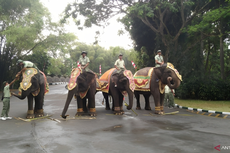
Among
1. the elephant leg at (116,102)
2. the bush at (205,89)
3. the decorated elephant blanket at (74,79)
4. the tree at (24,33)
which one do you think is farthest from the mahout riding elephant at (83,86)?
the tree at (24,33)

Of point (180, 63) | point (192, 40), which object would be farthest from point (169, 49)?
point (192, 40)

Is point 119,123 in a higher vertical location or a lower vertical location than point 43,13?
lower

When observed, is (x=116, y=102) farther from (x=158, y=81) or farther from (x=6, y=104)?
(x=6, y=104)

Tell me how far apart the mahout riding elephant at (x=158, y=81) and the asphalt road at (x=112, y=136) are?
79.4 inches

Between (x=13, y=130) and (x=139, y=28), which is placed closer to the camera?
(x=13, y=130)

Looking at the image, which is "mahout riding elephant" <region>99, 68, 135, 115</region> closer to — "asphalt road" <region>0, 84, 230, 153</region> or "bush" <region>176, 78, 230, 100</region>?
"asphalt road" <region>0, 84, 230, 153</region>

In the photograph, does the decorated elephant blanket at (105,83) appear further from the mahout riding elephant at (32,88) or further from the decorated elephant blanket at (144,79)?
the mahout riding elephant at (32,88)

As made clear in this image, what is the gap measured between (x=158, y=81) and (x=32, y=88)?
5.60 metres

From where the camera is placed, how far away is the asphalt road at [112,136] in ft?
15.9

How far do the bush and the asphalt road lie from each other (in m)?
8.68

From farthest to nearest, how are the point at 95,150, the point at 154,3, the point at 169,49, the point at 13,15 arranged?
the point at 13,15 → the point at 169,49 → the point at 154,3 → the point at 95,150

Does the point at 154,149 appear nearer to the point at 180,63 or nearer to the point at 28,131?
the point at 28,131

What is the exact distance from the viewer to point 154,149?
4.80m

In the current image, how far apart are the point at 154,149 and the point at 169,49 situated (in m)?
15.1
